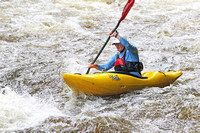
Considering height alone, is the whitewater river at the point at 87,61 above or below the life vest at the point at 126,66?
below

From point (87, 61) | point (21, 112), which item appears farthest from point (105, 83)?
point (87, 61)

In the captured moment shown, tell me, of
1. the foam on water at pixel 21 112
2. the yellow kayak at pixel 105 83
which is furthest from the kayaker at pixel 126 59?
the foam on water at pixel 21 112

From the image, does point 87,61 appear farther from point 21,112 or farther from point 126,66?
point 21,112

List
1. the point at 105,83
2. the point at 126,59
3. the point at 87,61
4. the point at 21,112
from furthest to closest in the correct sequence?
the point at 87,61 → the point at 126,59 → the point at 105,83 → the point at 21,112

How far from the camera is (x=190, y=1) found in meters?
11.3

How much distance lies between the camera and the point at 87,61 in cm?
582

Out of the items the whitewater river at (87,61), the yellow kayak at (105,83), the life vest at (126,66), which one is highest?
the life vest at (126,66)

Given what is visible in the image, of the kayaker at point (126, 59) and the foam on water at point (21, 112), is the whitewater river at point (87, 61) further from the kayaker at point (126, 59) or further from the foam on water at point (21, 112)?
the kayaker at point (126, 59)

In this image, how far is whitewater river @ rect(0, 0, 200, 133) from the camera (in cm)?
303

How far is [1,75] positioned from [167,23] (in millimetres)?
5785

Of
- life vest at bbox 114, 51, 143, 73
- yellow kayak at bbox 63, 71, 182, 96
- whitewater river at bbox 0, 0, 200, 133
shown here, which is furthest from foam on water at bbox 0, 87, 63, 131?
life vest at bbox 114, 51, 143, 73

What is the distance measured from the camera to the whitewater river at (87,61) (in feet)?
9.95

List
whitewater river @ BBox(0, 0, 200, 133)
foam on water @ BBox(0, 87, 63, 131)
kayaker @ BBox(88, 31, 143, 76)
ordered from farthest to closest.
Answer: kayaker @ BBox(88, 31, 143, 76)
whitewater river @ BBox(0, 0, 200, 133)
foam on water @ BBox(0, 87, 63, 131)

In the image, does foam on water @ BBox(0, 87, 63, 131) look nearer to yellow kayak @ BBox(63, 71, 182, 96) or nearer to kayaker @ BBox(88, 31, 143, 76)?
yellow kayak @ BBox(63, 71, 182, 96)
